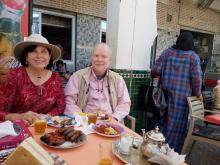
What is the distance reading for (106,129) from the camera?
5.82ft

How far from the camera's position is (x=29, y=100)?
7.18ft

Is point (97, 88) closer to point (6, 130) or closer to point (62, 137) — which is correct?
point (62, 137)

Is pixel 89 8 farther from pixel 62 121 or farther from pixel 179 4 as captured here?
pixel 62 121

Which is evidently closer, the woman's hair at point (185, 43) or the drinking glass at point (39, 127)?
the drinking glass at point (39, 127)

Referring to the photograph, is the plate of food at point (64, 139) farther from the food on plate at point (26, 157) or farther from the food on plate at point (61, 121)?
the food on plate at point (26, 157)

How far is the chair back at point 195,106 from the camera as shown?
310cm

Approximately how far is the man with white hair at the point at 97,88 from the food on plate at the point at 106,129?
642 millimetres

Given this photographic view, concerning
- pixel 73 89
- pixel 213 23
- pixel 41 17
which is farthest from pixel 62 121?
pixel 213 23

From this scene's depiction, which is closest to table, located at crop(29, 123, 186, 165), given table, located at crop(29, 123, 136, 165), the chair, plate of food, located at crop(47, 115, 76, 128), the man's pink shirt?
table, located at crop(29, 123, 136, 165)

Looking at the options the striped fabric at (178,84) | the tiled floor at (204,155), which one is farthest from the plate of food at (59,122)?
the tiled floor at (204,155)

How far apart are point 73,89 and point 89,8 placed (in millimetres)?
4939

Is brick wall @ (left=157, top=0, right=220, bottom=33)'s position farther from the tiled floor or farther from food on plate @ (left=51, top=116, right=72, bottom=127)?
food on plate @ (left=51, top=116, right=72, bottom=127)

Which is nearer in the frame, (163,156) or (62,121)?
(163,156)

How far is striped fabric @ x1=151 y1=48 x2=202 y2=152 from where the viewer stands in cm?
314
